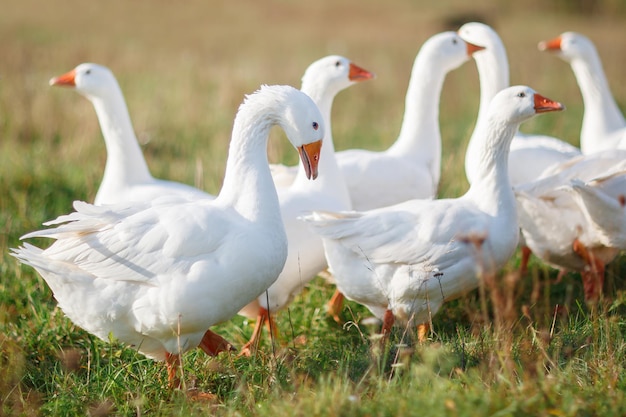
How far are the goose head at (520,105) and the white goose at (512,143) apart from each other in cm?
162

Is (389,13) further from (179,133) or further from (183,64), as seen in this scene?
(179,133)

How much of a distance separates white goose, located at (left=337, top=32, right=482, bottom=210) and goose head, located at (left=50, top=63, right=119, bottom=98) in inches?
81.0

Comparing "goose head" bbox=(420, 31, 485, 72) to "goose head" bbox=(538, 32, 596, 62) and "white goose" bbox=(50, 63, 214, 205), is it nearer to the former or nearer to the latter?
"goose head" bbox=(538, 32, 596, 62)

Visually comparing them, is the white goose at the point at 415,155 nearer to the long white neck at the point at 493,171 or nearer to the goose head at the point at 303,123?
the long white neck at the point at 493,171

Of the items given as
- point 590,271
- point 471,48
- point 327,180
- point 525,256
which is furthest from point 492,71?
point 327,180

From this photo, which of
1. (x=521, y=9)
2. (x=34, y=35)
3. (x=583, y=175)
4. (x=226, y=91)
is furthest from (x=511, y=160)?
(x=521, y=9)

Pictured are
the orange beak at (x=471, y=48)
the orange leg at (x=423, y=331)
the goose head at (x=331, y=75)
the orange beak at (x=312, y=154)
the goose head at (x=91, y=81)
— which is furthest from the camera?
the orange beak at (x=471, y=48)

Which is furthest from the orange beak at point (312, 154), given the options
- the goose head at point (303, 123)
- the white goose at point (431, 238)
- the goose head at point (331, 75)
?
the goose head at point (331, 75)

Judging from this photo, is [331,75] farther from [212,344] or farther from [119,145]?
[212,344]

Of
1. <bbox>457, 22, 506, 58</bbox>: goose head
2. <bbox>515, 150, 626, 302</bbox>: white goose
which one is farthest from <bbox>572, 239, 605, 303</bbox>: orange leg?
<bbox>457, 22, 506, 58</bbox>: goose head

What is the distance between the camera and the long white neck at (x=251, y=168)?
402 cm

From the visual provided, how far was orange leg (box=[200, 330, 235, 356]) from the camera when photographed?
14.4 ft

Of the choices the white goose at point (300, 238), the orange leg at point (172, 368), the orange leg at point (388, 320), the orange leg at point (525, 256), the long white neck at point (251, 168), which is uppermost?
the long white neck at point (251, 168)

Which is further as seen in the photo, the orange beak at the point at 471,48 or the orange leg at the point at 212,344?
the orange beak at the point at 471,48
